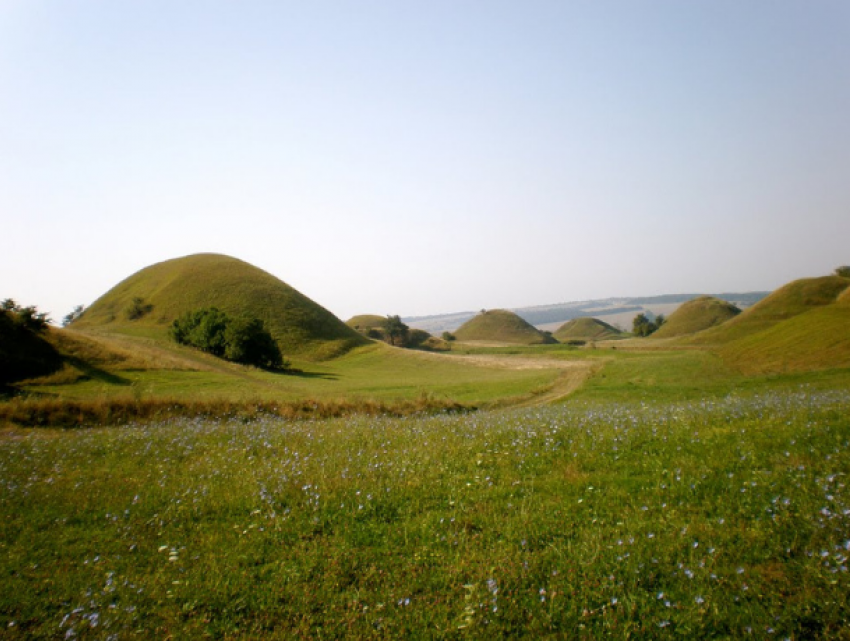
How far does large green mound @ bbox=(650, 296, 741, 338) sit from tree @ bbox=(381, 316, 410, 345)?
71679 millimetres

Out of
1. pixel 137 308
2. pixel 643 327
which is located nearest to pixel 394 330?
pixel 137 308

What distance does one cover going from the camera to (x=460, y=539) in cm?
527

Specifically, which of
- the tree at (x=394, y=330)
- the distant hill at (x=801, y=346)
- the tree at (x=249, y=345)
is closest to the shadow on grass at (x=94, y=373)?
the tree at (x=249, y=345)

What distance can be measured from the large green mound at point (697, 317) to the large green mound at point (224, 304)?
93.5m

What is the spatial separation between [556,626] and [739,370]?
35197mm

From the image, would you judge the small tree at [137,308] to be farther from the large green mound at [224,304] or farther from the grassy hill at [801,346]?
the grassy hill at [801,346]

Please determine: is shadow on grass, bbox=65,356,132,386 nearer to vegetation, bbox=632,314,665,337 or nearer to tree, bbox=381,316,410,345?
tree, bbox=381,316,410,345

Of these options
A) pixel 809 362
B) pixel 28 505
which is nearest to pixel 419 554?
pixel 28 505

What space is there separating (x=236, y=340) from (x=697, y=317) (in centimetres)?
13168

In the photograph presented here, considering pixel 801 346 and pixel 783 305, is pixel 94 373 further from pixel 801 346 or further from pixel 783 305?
pixel 783 305

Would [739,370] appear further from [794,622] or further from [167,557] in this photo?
[167,557]

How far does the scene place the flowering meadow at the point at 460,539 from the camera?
401 cm

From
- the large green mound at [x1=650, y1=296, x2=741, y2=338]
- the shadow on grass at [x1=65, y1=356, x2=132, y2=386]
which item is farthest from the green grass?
the large green mound at [x1=650, y1=296, x2=741, y2=338]

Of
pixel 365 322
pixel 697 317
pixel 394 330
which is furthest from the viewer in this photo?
pixel 365 322
